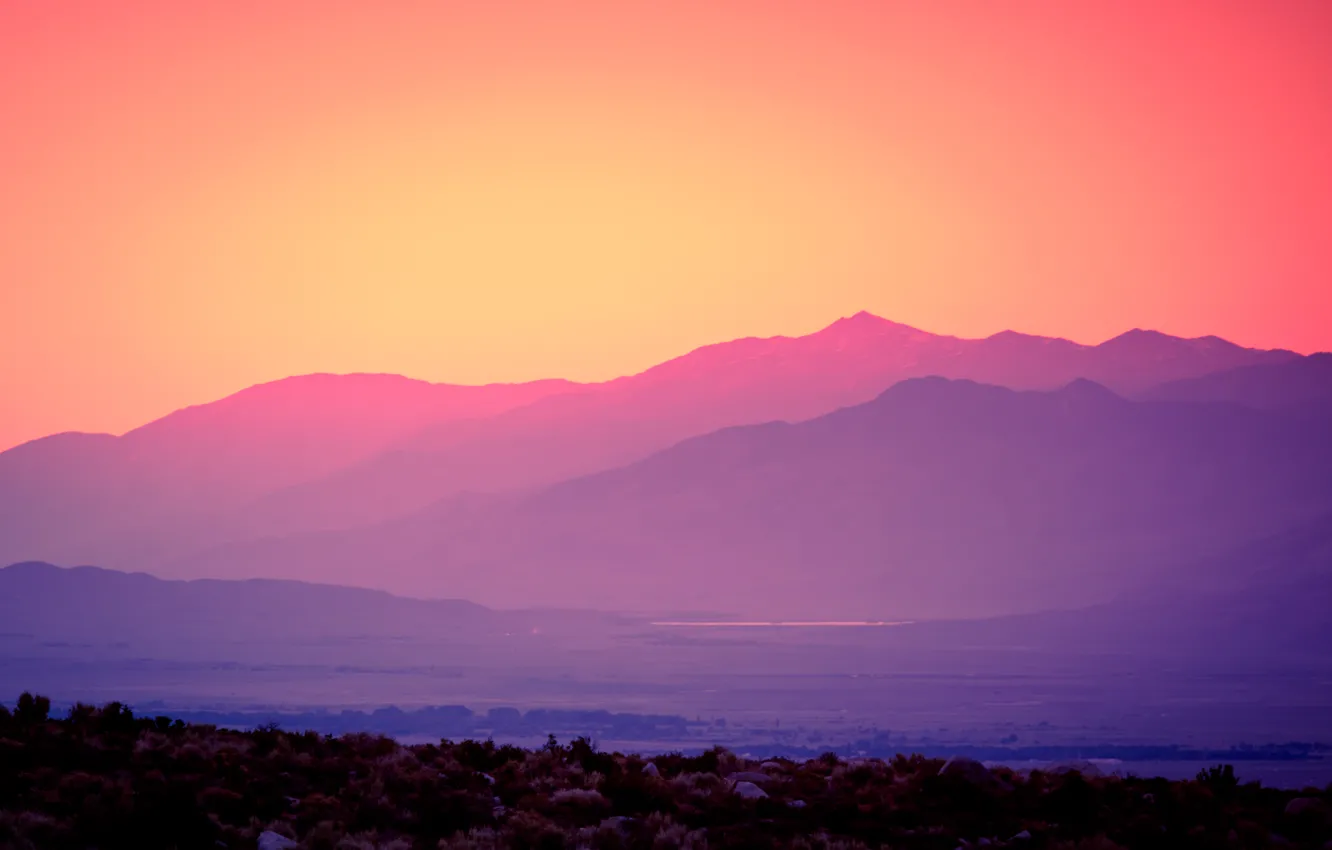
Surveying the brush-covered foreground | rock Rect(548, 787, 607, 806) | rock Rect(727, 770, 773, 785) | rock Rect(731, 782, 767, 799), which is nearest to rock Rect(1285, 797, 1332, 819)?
the brush-covered foreground

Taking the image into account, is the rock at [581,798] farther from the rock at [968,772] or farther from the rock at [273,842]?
the rock at [968,772]

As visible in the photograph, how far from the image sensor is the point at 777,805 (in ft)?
79.7

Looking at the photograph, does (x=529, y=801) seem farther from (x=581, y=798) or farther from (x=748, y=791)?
(x=748, y=791)

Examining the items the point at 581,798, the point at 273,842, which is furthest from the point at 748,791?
the point at 273,842

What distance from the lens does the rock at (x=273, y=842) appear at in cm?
2091

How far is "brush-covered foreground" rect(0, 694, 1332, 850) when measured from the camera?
2164cm

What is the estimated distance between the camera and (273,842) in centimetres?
2108

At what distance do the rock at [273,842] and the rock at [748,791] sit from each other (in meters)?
7.22

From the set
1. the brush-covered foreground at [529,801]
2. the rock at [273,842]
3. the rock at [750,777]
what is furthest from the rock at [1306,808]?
the rock at [273,842]

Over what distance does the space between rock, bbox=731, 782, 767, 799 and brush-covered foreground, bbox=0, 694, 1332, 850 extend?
2.2 inches

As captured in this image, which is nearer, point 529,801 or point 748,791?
point 529,801

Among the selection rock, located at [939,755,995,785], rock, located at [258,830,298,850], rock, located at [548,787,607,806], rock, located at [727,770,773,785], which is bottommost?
rock, located at [258,830,298,850]

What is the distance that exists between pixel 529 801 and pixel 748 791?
140 inches

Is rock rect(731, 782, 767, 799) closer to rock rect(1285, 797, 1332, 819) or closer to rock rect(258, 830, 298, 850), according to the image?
rock rect(258, 830, 298, 850)
